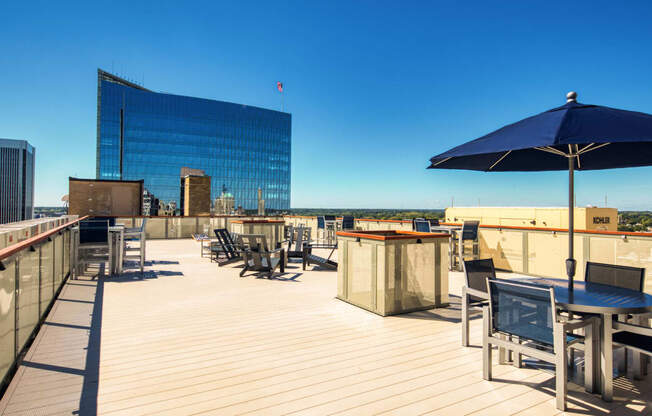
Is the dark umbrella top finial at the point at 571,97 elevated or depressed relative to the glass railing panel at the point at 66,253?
elevated

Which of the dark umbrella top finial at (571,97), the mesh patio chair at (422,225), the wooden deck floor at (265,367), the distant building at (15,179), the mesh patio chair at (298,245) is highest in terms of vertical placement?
the distant building at (15,179)

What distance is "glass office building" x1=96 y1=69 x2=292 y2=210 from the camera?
62.6m

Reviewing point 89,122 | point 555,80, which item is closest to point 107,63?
point 89,122

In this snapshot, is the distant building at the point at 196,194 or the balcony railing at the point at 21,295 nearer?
the balcony railing at the point at 21,295

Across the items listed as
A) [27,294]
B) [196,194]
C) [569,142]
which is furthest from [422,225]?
[196,194]

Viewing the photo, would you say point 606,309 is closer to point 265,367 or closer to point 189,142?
point 265,367

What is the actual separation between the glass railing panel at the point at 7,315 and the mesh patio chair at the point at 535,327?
11.9 feet

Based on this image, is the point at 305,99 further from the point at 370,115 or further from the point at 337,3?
the point at 337,3

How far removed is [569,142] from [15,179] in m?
107

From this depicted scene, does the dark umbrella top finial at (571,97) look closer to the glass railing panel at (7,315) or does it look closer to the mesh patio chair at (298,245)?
the glass railing panel at (7,315)

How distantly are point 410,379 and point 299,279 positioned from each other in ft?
15.5

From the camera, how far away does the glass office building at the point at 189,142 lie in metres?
62.6

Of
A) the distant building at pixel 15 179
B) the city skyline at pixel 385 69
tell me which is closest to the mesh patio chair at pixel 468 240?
the city skyline at pixel 385 69

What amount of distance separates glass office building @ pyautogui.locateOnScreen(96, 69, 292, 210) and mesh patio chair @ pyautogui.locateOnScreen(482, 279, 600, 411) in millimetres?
66869
